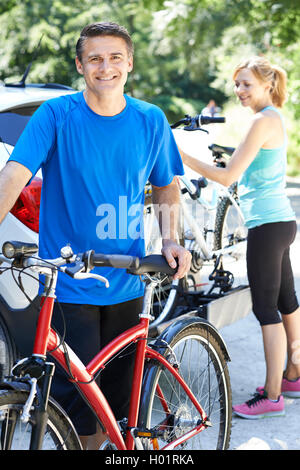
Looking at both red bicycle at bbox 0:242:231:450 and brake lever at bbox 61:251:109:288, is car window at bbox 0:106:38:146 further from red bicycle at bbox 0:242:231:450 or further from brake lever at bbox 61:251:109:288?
brake lever at bbox 61:251:109:288

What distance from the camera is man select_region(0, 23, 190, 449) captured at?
2.57 metres

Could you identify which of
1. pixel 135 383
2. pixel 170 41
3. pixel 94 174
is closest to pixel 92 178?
pixel 94 174

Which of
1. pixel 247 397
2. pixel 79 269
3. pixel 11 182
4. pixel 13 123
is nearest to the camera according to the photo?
pixel 79 269

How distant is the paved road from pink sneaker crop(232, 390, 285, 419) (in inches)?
1.3

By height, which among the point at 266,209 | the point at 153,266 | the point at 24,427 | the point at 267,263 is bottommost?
the point at 24,427

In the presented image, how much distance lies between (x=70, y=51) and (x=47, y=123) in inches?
1011

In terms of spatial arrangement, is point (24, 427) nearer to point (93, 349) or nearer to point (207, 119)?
point (93, 349)

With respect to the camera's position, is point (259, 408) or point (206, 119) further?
point (206, 119)

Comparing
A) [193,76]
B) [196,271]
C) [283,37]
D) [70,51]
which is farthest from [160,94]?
[196,271]

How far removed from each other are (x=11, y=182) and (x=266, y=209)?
217 cm

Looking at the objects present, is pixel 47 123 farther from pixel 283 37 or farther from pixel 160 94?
pixel 160 94

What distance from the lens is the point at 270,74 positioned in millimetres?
4211

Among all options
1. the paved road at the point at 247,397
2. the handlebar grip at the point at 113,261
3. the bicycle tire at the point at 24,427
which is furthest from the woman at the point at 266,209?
the bicycle tire at the point at 24,427

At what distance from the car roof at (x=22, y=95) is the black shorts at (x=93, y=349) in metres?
1.70
